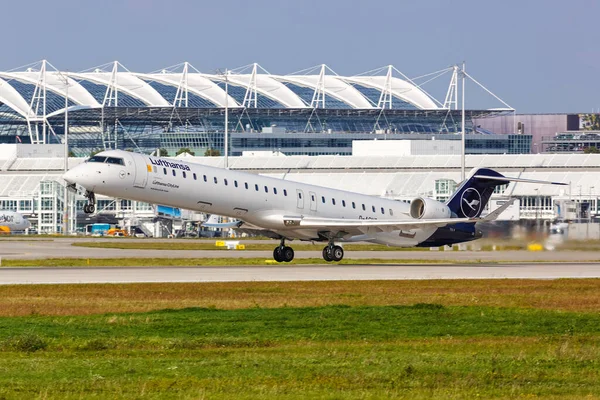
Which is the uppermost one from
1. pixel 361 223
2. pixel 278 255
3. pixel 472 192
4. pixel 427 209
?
pixel 472 192

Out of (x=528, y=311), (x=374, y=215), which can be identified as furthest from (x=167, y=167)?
(x=528, y=311)

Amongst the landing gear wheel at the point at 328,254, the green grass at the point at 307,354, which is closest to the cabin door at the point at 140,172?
the landing gear wheel at the point at 328,254

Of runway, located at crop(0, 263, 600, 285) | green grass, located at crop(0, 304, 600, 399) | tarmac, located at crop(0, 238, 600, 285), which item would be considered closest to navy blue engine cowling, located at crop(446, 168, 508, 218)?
tarmac, located at crop(0, 238, 600, 285)

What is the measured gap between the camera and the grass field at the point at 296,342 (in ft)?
62.4

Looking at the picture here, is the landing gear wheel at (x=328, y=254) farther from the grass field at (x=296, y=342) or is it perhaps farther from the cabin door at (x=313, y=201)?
the grass field at (x=296, y=342)

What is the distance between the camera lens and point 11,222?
13225 cm

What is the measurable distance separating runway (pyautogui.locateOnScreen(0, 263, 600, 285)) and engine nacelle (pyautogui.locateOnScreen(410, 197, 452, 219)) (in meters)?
3.11

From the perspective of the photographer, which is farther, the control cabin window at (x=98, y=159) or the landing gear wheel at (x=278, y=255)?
the landing gear wheel at (x=278, y=255)

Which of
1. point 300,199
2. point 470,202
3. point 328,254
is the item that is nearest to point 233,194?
point 300,199

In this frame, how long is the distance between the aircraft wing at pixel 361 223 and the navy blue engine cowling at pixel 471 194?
17.7ft

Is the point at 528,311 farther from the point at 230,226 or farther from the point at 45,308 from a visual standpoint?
the point at 230,226

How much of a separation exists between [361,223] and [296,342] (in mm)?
29194

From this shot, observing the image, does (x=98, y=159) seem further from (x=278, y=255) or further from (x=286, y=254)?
(x=286, y=254)

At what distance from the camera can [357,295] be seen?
36688mm
